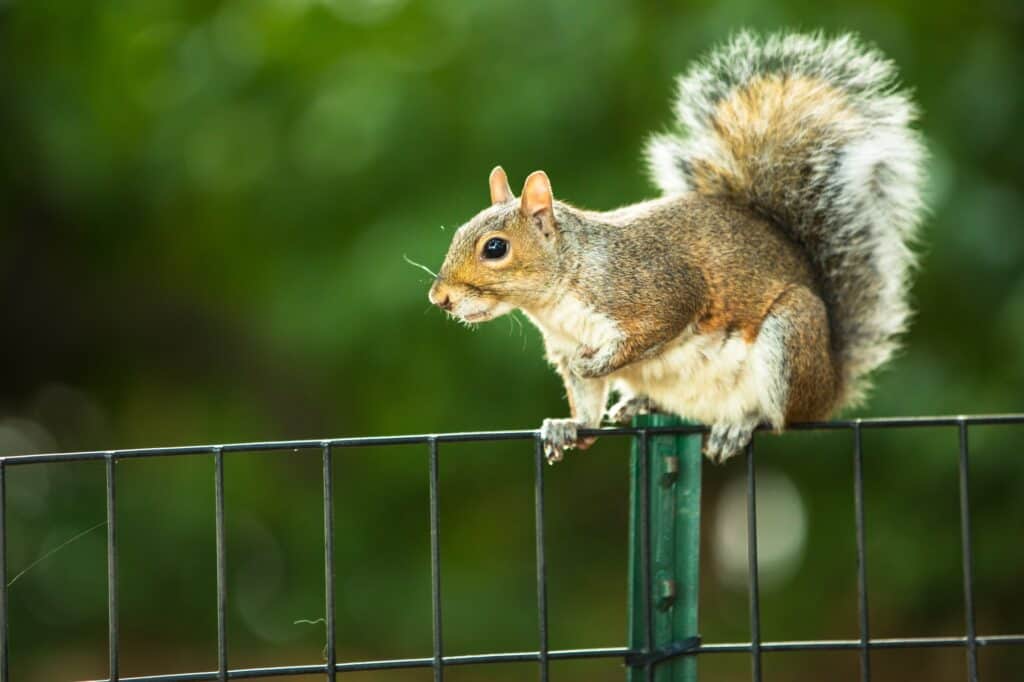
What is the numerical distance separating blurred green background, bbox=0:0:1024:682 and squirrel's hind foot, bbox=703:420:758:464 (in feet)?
4.23

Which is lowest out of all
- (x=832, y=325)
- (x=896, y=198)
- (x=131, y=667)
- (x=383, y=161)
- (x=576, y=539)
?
(x=131, y=667)

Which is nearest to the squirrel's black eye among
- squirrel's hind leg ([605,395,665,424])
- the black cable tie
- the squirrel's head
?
the squirrel's head

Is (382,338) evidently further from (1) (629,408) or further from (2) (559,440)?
(2) (559,440)

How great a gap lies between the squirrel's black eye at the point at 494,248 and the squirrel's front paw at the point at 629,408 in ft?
1.11

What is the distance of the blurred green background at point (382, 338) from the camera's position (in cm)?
345

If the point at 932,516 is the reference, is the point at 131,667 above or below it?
below

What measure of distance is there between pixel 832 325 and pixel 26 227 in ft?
9.74

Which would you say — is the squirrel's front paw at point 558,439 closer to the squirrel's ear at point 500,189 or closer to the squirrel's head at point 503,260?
the squirrel's head at point 503,260

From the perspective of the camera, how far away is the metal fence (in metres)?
1.41

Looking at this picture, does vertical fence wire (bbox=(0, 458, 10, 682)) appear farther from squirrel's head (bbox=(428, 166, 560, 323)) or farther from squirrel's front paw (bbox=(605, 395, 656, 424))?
squirrel's front paw (bbox=(605, 395, 656, 424))

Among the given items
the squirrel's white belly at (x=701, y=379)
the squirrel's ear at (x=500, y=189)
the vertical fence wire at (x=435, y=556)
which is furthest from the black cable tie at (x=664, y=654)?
the squirrel's ear at (x=500, y=189)

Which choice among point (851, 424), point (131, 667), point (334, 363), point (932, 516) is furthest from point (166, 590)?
point (851, 424)

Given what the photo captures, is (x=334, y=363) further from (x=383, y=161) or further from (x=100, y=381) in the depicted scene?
(x=100, y=381)

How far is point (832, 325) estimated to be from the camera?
2.22 m
